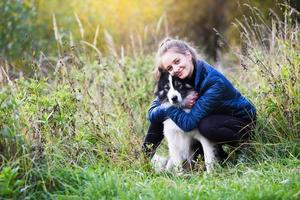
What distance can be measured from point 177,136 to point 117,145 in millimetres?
598

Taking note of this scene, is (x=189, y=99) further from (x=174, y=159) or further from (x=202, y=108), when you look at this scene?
(x=174, y=159)

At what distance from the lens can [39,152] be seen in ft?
14.3

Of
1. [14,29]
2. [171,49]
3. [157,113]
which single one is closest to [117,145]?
[157,113]

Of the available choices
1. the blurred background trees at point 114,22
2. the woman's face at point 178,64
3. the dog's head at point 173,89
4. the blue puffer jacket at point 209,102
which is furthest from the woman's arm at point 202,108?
the blurred background trees at point 114,22

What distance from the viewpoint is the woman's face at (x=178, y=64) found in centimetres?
490

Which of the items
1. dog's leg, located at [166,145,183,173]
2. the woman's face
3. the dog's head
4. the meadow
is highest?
the woman's face

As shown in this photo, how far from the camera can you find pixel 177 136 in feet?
16.7

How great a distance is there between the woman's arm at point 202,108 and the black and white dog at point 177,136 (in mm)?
94

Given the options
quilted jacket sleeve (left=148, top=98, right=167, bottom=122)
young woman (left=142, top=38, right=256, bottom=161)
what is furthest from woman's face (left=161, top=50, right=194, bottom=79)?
quilted jacket sleeve (left=148, top=98, right=167, bottom=122)

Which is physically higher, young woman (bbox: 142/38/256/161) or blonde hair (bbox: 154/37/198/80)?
blonde hair (bbox: 154/37/198/80)

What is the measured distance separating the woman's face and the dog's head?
0.20ft

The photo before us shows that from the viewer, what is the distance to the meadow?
415 centimetres

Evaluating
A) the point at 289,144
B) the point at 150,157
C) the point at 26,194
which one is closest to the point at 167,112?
the point at 150,157

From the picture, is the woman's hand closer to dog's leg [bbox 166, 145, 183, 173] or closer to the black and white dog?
the black and white dog
